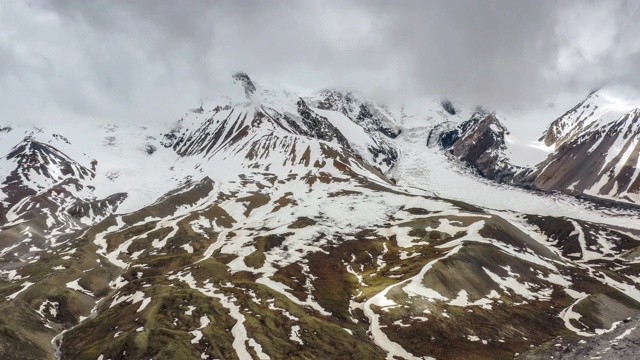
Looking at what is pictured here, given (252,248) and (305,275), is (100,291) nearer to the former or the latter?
(252,248)

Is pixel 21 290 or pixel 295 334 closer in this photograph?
pixel 295 334

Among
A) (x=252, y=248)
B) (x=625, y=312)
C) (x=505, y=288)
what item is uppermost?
(x=252, y=248)

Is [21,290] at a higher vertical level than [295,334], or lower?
higher

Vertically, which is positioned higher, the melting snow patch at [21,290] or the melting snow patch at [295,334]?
the melting snow patch at [21,290]

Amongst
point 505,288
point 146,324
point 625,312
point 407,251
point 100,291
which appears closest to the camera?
point 146,324

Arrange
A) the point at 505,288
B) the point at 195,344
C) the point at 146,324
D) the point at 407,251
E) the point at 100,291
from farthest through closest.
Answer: the point at 407,251 < the point at 100,291 < the point at 505,288 < the point at 146,324 < the point at 195,344

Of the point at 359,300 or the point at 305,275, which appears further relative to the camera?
the point at 305,275

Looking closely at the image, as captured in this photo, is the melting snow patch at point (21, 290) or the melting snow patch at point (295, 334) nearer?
the melting snow patch at point (295, 334)

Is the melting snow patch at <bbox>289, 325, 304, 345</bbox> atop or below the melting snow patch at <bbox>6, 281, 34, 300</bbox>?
below

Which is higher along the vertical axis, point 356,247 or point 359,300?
point 356,247

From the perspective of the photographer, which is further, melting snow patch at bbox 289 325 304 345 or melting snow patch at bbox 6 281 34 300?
melting snow patch at bbox 6 281 34 300

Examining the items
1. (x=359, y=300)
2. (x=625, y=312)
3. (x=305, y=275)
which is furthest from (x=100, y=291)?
(x=625, y=312)
